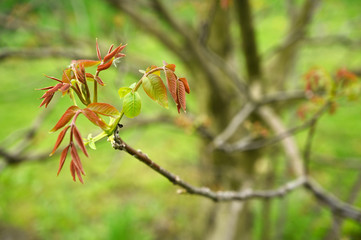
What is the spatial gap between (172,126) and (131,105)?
145 inches

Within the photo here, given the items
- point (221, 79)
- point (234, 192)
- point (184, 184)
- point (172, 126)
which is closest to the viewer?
point (184, 184)

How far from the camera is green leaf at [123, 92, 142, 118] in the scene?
1.38ft

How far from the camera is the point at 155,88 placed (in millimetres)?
445

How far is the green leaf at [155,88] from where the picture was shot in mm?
438

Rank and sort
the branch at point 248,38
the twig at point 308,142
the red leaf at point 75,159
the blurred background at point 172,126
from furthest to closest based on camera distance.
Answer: the blurred background at point 172,126 → the branch at point 248,38 → the twig at point 308,142 → the red leaf at point 75,159

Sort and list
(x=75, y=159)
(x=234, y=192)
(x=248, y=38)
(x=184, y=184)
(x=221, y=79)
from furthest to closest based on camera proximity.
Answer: (x=221, y=79) < (x=248, y=38) < (x=234, y=192) < (x=184, y=184) < (x=75, y=159)

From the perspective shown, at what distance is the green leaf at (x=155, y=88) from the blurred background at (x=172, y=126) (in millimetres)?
999

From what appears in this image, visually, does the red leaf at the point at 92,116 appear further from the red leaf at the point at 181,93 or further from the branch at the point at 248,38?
the branch at the point at 248,38

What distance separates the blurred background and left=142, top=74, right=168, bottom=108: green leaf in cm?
100

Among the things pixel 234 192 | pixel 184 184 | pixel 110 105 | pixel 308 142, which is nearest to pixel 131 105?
pixel 110 105

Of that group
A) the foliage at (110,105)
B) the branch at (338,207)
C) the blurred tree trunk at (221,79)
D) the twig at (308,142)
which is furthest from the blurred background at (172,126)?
the foliage at (110,105)

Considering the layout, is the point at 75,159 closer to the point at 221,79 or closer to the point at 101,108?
the point at 101,108

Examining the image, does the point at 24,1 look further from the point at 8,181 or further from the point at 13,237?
the point at 13,237

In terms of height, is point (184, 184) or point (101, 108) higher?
point (101, 108)
